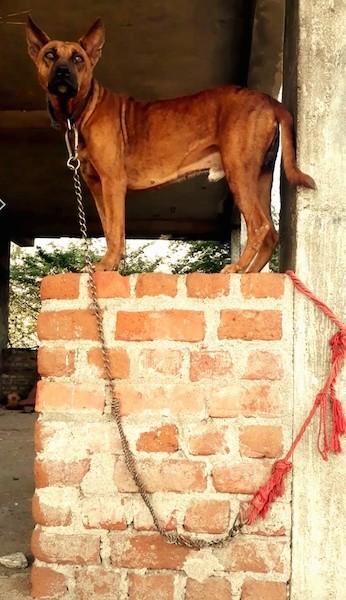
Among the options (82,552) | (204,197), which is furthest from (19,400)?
(82,552)

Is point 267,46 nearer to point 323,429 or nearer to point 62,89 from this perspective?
point 62,89

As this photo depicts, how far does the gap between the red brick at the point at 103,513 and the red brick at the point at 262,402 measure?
554 mm

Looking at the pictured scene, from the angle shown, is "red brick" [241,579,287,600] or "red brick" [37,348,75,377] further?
"red brick" [37,348,75,377]

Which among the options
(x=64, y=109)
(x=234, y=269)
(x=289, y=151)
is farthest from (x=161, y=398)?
(x=64, y=109)

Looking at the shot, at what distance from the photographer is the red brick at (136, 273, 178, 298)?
2.21 metres

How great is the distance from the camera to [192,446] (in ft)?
7.10

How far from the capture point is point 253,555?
2.14 m

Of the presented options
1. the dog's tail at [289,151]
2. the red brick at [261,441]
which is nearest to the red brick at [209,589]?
the red brick at [261,441]

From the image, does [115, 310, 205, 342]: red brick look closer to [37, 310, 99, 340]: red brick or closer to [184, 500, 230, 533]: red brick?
[37, 310, 99, 340]: red brick

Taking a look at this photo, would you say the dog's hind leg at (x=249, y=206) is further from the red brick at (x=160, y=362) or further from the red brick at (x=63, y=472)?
the red brick at (x=63, y=472)

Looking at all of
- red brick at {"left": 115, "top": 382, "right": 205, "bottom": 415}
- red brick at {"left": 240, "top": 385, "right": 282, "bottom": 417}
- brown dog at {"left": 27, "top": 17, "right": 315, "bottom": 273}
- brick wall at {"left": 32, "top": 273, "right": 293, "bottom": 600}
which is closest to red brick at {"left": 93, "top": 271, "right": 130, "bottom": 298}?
brick wall at {"left": 32, "top": 273, "right": 293, "bottom": 600}

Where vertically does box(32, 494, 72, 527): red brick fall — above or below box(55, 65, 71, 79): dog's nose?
below

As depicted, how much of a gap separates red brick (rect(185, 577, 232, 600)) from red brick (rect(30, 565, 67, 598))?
1.45ft

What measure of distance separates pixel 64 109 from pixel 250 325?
3.55 feet
